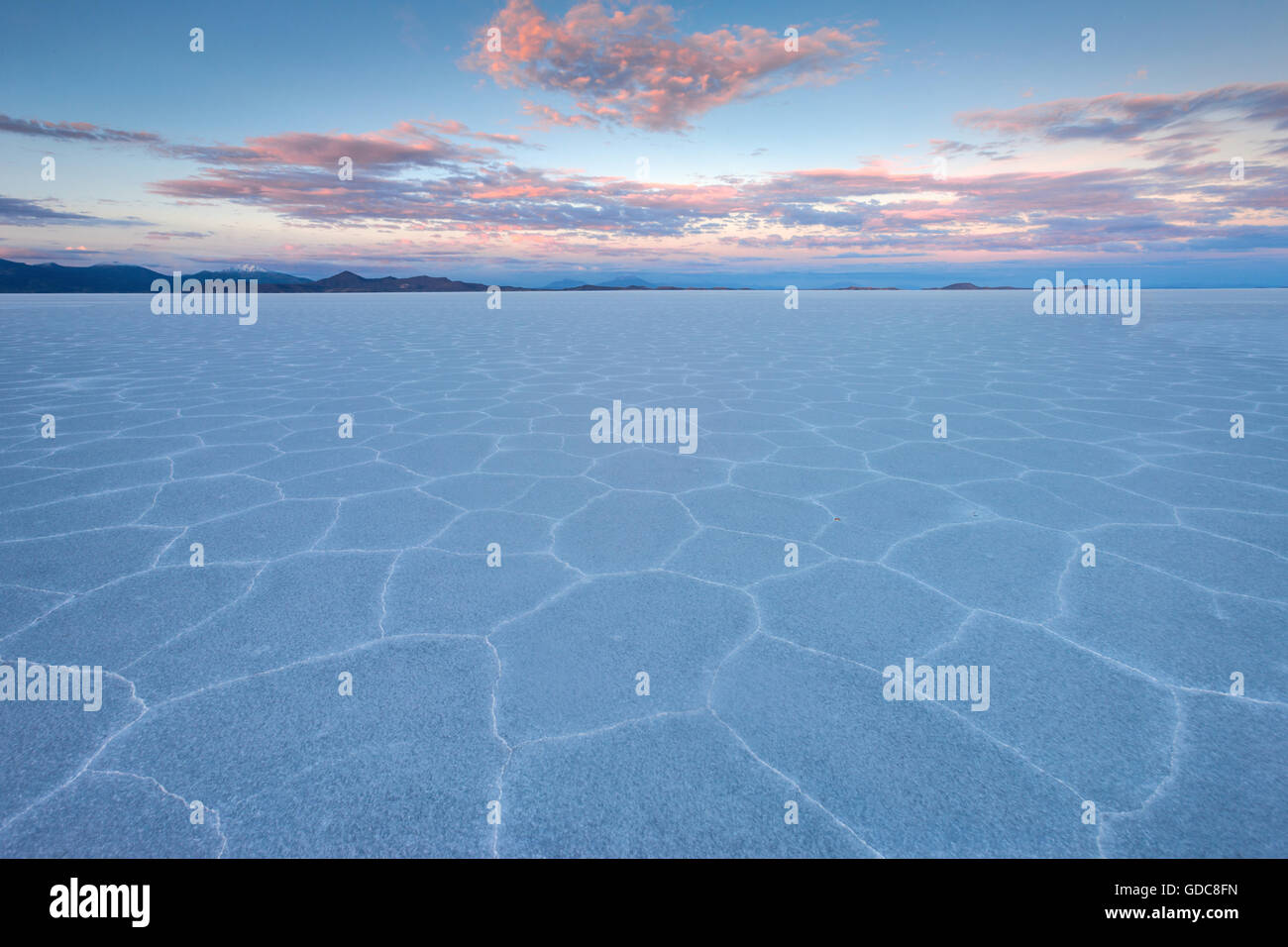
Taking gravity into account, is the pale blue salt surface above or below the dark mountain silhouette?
below

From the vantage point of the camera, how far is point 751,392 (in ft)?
18.9

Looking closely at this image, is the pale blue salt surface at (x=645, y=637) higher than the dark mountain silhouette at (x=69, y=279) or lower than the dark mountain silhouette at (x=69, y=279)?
lower

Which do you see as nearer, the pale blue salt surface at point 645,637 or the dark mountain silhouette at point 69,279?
the pale blue salt surface at point 645,637

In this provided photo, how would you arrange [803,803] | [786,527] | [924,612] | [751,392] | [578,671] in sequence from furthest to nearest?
[751,392] → [786,527] → [924,612] → [578,671] → [803,803]

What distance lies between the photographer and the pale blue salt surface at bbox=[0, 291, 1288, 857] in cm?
125

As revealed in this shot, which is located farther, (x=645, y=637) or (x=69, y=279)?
→ (x=69, y=279)

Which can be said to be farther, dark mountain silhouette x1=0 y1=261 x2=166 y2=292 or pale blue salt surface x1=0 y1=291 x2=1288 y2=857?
dark mountain silhouette x1=0 y1=261 x2=166 y2=292

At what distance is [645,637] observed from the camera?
1864mm

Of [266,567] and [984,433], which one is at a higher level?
[984,433]

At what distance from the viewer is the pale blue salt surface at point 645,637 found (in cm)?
125
